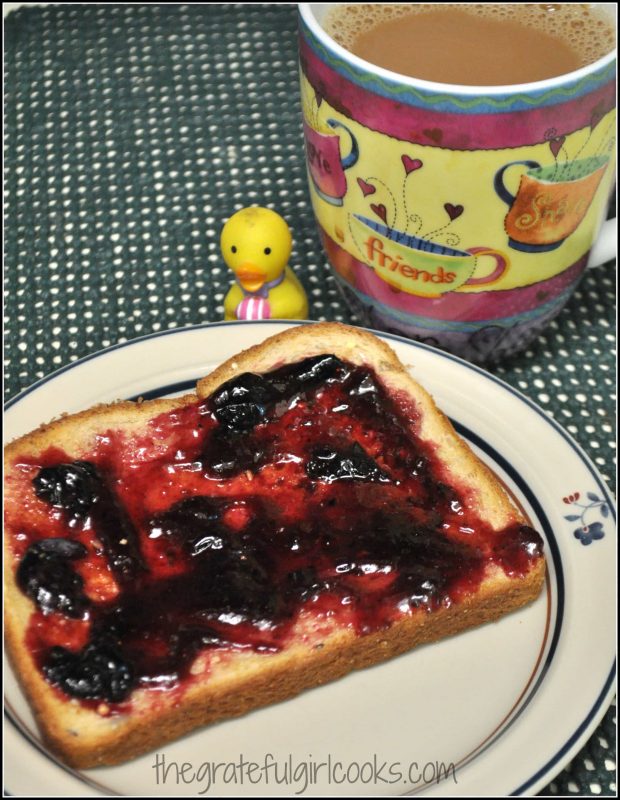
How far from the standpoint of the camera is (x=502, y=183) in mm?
1865

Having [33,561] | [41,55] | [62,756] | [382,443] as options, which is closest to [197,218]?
[41,55]

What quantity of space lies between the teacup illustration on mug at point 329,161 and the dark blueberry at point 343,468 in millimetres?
546

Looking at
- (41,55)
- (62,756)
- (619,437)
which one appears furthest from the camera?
(41,55)

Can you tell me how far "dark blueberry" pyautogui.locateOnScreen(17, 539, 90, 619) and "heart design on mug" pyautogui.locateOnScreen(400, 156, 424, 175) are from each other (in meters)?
0.89

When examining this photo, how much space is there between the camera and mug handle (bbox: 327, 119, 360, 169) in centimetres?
192

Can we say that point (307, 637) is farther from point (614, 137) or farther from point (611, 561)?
point (614, 137)

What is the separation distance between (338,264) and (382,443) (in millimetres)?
519

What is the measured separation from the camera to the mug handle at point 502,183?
1.84 meters

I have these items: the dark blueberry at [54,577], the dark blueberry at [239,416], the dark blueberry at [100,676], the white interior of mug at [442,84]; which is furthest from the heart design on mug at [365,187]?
the dark blueberry at [100,676]

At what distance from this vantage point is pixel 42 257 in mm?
2555

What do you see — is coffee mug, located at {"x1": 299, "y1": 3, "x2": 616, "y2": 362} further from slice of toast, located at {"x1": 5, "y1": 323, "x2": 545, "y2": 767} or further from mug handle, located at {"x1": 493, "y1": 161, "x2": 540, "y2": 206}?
slice of toast, located at {"x1": 5, "y1": 323, "x2": 545, "y2": 767}

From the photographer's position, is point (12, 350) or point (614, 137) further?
point (12, 350)

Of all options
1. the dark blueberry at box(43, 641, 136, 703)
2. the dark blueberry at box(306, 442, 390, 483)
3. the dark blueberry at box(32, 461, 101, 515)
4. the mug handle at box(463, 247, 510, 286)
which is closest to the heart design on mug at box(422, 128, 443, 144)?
the mug handle at box(463, 247, 510, 286)

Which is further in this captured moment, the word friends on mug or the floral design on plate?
the word friends on mug
